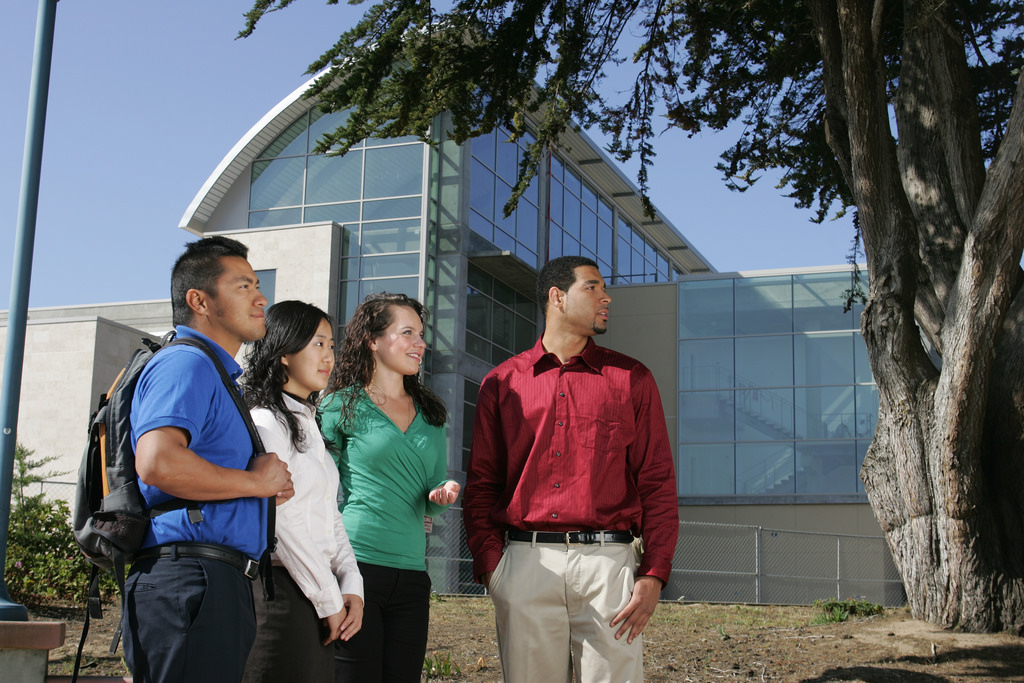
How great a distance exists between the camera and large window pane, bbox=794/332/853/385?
2544 centimetres

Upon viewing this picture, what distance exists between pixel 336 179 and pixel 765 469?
12635 millimetres

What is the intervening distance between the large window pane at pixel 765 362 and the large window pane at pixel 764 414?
25 centimetres

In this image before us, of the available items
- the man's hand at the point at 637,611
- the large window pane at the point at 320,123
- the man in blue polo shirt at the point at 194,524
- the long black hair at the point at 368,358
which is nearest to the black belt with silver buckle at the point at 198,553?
the man in blue polo shirt at the point at 194,524

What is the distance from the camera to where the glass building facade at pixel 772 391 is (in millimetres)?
25094

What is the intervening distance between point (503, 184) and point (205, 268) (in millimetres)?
23787

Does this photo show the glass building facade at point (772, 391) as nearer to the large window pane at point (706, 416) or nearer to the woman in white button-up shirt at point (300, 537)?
the large window pane at point (706, 416)

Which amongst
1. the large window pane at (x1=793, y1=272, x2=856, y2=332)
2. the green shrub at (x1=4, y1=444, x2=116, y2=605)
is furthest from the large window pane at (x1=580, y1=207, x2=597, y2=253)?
the green shrub at (x1=4, y1=444, x2=116, y2=605)

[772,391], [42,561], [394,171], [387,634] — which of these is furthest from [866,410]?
[387,634]

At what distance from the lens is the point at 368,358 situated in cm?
402

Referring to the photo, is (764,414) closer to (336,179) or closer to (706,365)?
(706,365)

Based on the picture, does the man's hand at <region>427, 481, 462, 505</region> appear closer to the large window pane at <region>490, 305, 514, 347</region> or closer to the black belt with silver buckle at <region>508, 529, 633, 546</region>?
the black belt with silver buckle at <region>508, 529, 633, 546</region>

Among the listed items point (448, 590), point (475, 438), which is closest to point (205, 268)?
point (475, 438)

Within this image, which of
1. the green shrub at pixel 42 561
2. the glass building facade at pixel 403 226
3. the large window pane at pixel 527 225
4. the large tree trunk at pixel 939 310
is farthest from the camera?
the large window pane at pixel 527 225

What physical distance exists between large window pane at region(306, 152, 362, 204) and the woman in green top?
2131 centimetres
